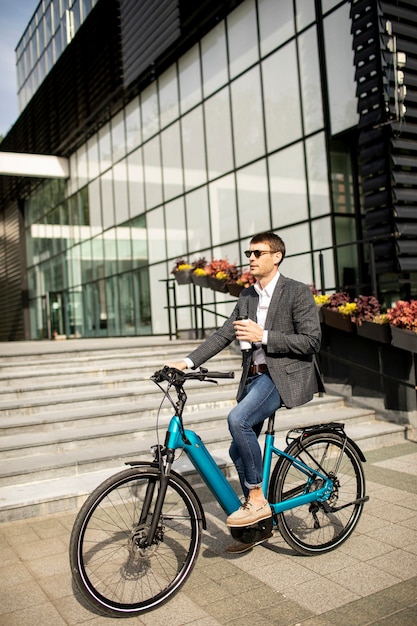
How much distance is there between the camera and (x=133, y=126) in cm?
2050

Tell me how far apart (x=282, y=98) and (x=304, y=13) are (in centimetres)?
183

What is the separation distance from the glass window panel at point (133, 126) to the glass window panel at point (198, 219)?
4194mm

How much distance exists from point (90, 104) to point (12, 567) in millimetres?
21199

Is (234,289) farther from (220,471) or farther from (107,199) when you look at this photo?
(107,199)

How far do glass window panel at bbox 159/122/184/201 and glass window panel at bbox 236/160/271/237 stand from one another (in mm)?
3318

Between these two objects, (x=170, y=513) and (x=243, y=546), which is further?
(x=243, y=546)

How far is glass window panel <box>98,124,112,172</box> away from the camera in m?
22.5

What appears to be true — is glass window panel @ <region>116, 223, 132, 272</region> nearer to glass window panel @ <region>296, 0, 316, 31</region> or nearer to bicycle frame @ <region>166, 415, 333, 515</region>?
glass window panel @ <region>296, 0, 316, 31</region>

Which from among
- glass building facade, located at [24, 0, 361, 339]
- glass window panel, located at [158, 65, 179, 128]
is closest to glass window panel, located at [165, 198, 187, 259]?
glass building facade, located at [24, 0, 361, 339]

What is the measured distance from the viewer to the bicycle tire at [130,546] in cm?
295

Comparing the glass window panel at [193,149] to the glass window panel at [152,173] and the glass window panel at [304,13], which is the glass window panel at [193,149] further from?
the glass window panel at [304,13]

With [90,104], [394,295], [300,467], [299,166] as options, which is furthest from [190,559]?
[90,104]

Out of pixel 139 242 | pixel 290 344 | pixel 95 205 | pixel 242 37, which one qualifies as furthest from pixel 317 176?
pixel 95 205

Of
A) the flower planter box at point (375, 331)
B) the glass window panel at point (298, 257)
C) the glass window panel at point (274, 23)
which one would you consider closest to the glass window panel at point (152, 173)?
the glass window panel at point (274, 23)
